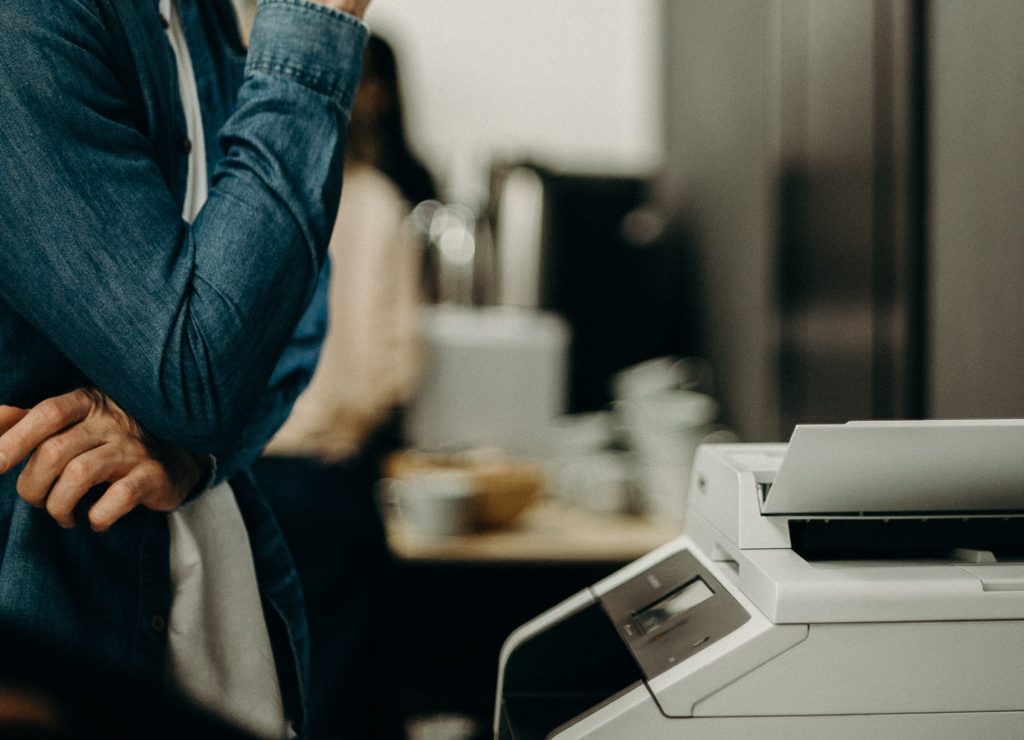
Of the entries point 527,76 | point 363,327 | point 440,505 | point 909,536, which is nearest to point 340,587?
point 440,505

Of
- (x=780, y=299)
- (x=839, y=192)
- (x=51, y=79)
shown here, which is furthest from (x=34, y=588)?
(x=780, y=299)

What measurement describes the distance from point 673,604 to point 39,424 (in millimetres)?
491

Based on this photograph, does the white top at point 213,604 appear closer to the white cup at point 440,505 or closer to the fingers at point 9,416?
the fingers at point 9,416

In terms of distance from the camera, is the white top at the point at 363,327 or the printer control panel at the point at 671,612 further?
the white top at the point at 363,327

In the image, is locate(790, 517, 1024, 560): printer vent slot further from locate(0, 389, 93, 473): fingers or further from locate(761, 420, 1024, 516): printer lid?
locate(0, 389, 93, 473): fingers

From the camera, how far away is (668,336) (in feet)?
7.70

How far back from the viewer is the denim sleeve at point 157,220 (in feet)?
1.82

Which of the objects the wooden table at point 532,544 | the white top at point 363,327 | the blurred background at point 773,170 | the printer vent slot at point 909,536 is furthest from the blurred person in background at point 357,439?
the printer vent slot at point 909,536

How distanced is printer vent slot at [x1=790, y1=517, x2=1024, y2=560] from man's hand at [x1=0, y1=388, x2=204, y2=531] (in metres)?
0.50

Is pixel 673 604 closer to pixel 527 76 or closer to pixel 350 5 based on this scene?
pixel 350 5

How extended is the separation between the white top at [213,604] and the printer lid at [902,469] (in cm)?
45

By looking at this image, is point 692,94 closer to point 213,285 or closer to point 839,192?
point 839,192

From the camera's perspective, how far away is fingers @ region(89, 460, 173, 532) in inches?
24.2

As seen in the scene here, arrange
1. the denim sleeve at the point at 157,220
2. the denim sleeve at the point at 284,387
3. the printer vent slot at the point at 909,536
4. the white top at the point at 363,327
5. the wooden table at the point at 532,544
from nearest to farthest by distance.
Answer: the denim sleeve at the point at 157,220, the printer vent slot at the point at 909,536, the denim sleeve at the point at 284,387, the wooden table at the point at 532,544, the white top at the point at 363,327
